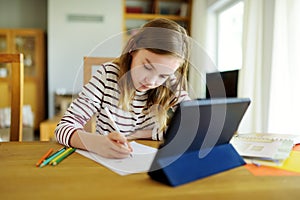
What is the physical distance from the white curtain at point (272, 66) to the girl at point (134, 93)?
99 cm

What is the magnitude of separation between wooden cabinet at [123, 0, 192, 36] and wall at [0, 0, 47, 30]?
4.17 ft

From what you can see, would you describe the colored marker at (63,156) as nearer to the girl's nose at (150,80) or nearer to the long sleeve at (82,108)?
the long sleeve at (82,108)

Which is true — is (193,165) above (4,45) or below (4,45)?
below

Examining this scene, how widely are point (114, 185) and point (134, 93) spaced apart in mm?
501

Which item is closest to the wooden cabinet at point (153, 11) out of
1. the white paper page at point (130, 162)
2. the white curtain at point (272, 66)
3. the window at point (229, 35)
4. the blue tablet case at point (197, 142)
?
the window at point (229, 35)

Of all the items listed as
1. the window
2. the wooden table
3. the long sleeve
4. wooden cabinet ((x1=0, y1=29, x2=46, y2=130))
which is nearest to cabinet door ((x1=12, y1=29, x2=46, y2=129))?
wooden cabinet ((x1=0, y1=29, x2=46, y2=130))

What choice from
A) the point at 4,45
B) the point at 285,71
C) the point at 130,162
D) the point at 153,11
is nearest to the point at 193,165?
the point at 130,162

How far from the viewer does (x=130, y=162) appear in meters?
0.60

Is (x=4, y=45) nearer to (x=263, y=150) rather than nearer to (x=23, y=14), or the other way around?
(x=23, y=14)

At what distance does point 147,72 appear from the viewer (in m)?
0.75

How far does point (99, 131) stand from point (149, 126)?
0.18m

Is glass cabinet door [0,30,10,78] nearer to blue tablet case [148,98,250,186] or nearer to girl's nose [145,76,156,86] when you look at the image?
girl's nose [145,76,156,86]

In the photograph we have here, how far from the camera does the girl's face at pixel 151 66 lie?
0.72m

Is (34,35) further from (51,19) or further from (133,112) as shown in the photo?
(133,112)
